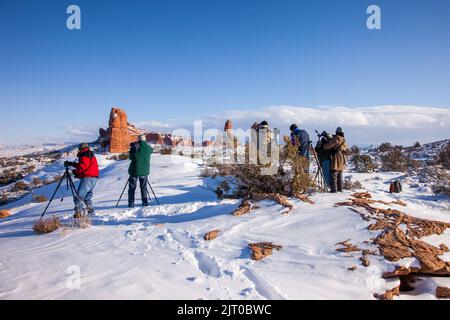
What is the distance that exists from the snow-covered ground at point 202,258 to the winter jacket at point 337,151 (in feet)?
4.67

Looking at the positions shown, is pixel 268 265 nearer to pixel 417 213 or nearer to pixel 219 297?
pixel 219 297

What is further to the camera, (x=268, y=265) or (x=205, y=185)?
(x=205, y=185)

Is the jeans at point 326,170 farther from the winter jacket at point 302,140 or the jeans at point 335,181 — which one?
the winter jacket at point 302,140

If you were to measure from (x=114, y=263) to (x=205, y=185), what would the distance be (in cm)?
715

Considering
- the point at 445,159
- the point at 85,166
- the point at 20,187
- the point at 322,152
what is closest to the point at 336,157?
the point at 322,152

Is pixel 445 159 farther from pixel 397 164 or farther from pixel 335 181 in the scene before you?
pixel 335 181

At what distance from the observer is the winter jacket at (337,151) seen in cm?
777

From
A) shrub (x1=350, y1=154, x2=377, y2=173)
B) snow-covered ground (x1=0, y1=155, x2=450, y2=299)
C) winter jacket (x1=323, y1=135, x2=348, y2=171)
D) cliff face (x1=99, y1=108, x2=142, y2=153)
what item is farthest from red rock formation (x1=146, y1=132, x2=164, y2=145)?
winter jacket (x1=323, y1=135, x2=348, y2=171)

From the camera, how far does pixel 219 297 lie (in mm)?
3201

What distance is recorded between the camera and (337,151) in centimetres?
784

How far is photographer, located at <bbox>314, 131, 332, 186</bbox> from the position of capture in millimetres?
8062

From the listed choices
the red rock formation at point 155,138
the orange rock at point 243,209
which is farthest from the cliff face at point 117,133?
the orange rock at point 243,209

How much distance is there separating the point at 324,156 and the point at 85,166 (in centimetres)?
614
